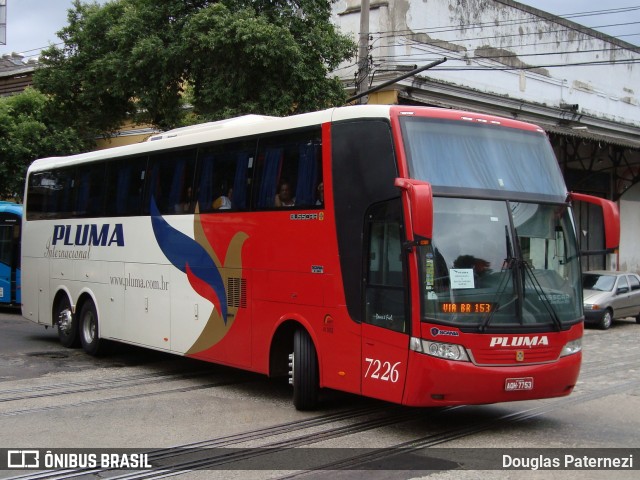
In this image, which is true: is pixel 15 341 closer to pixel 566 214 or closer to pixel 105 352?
pixel 105 352

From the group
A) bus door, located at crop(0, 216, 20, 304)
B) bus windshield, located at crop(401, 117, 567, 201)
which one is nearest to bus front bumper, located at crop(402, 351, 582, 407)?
bus windshield, located at crop(401, 117, 567, 201)

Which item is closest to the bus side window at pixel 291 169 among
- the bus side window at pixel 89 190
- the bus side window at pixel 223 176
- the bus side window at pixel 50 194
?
the bus side window at pixel 223 176

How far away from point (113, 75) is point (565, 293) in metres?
17.0

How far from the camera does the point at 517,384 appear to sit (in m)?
7.79

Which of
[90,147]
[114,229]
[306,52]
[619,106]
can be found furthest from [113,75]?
[619,106]

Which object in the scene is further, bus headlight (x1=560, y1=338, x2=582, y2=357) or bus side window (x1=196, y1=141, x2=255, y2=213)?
bus side window (x1=196, y1=141, x2=255, y2=213)

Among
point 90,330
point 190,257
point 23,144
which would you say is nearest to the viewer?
point 190,257

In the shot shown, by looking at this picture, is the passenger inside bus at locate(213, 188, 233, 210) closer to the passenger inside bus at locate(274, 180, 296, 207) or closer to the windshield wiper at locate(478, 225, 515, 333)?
the passenger inside bus at locate(274, 180, 296, 207)

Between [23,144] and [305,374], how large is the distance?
72.3 feet

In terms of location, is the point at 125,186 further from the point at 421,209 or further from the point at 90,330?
the point at 421,209

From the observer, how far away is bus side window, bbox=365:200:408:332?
7.95 m

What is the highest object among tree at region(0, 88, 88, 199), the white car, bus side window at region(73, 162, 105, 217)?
tree at region(0, 88, 88, 199)

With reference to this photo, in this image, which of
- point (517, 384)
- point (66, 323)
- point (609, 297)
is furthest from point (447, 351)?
point (609, 297)

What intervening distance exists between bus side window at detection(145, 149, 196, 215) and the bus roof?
0.59 ft
